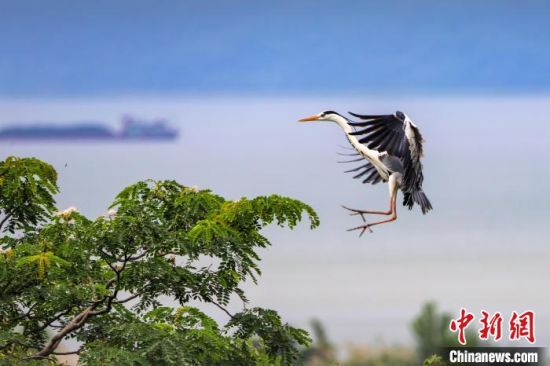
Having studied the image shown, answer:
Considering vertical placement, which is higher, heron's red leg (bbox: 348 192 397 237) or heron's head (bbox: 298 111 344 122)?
heron's head (bbox: 298 111 344 122)

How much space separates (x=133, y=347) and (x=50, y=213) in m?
3.22

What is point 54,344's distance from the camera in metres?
13.4

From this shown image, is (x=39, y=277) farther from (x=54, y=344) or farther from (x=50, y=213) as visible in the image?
(x=50, y=213)

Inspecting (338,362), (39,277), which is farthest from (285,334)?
(338,362)

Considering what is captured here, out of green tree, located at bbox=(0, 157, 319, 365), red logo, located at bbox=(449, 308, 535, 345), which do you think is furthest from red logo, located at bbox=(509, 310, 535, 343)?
green tree, located at bbox=(0, 157, 319, 365)

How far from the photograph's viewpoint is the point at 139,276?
13.3 m

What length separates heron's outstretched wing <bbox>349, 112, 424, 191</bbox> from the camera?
1260 cm

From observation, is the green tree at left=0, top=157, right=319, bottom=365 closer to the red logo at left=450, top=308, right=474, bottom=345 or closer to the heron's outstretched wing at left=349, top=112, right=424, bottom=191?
the heron's outstretched wing at left=349, top=112, right=424, bottom=191

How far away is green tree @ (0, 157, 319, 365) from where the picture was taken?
40.5 feet

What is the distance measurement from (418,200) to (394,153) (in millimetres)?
648
